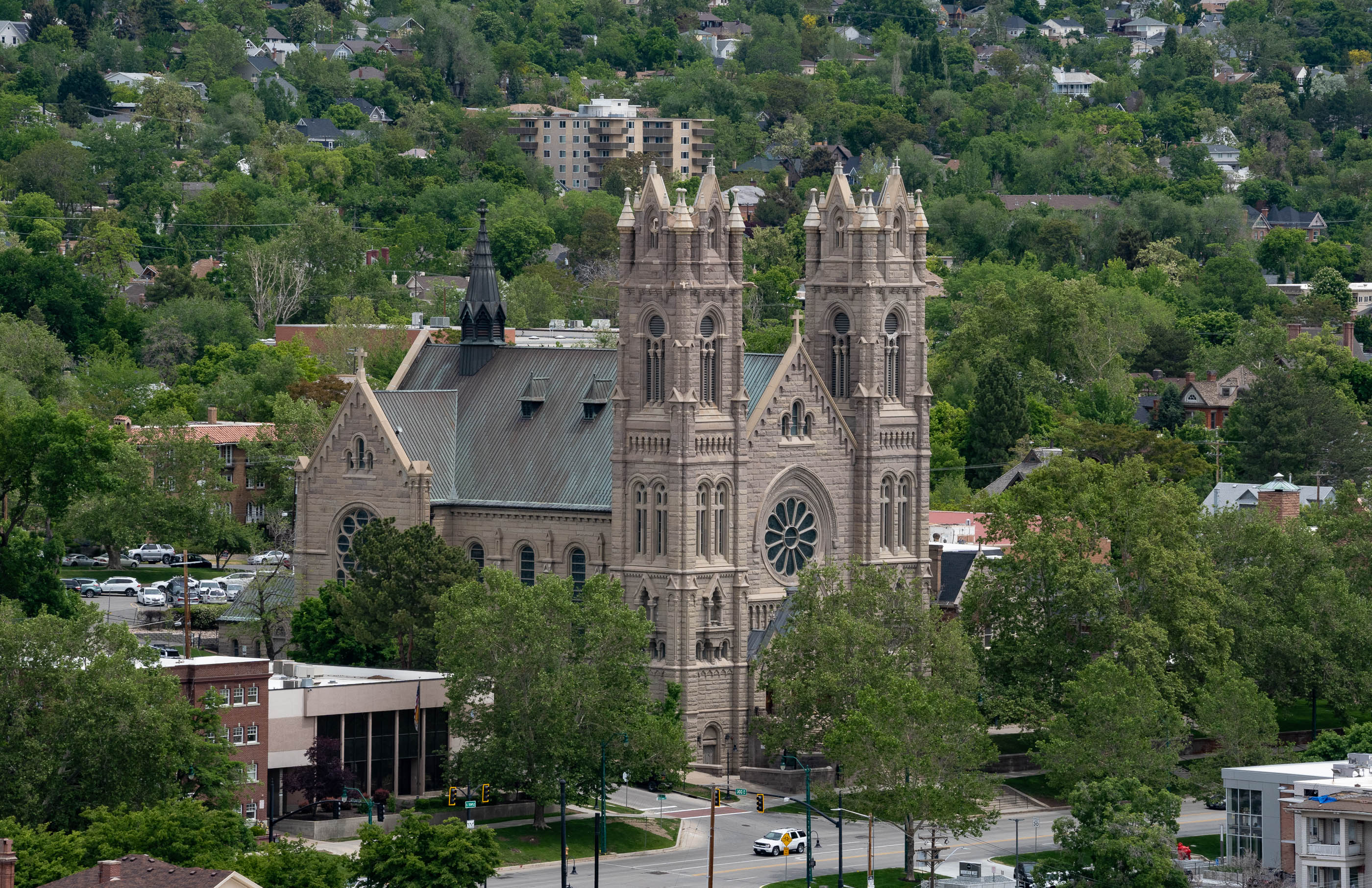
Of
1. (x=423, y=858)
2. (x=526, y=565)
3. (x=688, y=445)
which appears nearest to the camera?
(x=423, y=858)

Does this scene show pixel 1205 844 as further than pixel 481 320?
No

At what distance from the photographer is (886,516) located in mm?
146375

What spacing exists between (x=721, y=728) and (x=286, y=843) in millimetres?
33347

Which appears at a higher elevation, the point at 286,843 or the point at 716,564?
the point at 716,564

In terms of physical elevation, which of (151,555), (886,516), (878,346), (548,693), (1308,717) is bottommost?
(1308,717)

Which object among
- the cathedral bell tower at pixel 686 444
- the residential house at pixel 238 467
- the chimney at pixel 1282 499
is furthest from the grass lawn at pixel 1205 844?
the residential house at pixel 238 467

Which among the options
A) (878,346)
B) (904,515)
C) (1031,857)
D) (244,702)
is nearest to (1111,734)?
(1031,857)

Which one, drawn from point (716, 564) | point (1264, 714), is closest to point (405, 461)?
point (716, 564)

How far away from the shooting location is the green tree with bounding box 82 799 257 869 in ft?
352

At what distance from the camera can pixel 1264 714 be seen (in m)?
133

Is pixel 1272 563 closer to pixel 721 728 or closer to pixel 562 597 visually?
pixel 721 728

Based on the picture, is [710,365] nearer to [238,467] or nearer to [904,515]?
[904,515]

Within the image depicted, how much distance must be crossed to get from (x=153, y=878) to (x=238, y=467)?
290 feet

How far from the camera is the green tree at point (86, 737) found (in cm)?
11444
